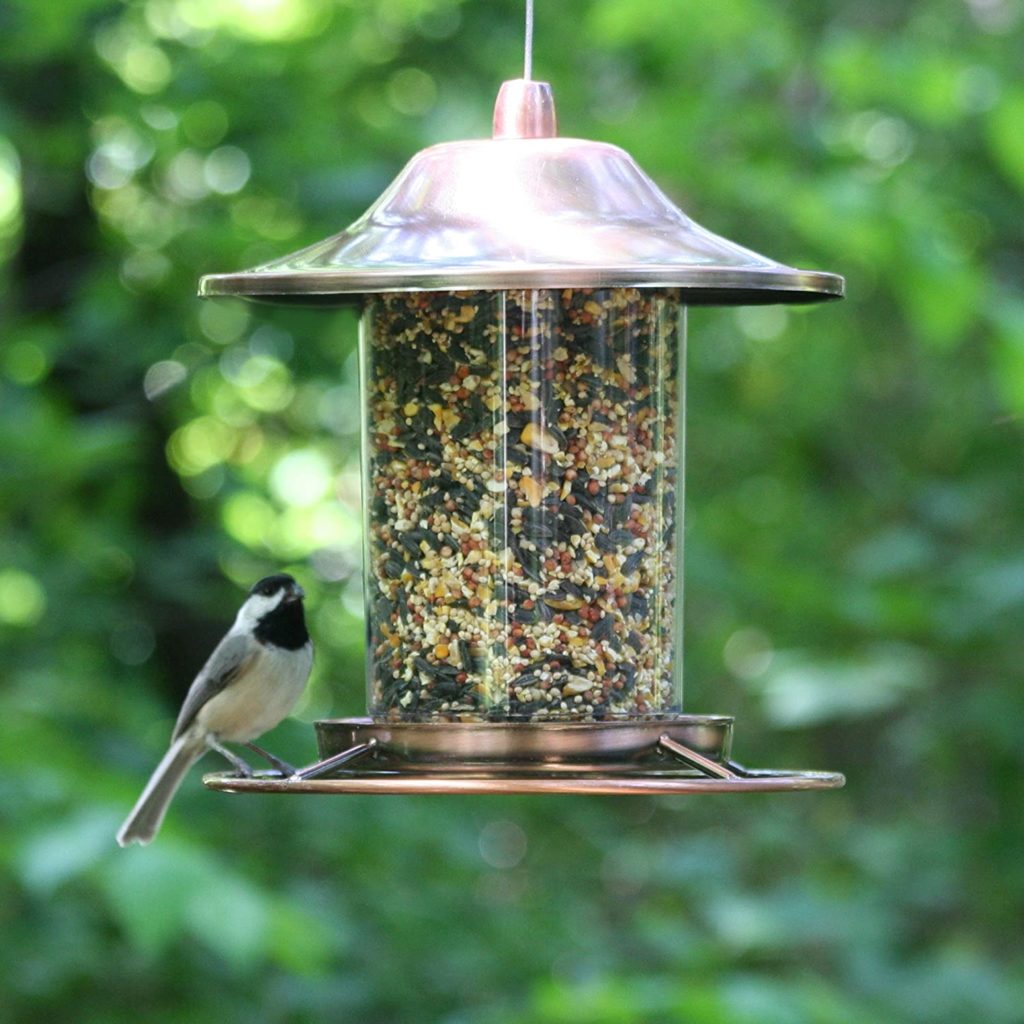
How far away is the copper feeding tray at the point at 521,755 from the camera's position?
3.42m

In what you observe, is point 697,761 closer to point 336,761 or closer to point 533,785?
point 533,785

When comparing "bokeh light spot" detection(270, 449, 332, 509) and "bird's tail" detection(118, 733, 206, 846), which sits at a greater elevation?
"bokeh light spot" detection(270, 449, 332, 509)

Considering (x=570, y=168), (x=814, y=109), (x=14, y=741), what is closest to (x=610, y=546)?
(x=570, y=168)

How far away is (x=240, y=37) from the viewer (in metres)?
7.61

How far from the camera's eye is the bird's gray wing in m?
4.78

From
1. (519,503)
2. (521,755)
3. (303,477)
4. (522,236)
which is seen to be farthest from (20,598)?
(522,236)

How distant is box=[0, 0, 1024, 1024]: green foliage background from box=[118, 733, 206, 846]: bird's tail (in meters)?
0.09

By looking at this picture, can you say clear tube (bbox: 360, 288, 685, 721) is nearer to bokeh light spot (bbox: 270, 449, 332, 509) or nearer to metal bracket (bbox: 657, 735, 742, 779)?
metal bracket (bbox: 657, 735, 742, 779)

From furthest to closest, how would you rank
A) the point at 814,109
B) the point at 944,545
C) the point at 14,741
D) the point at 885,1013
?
1. the point at 814,109
2. the point at 944,545
3. the point at 885,1013
4. the point at 14,741

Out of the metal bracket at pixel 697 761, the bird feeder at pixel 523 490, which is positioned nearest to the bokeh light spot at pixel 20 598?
the bird feeder at pixel 523 490

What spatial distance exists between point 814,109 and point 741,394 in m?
2.13

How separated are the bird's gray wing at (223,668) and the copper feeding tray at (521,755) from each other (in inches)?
36.2

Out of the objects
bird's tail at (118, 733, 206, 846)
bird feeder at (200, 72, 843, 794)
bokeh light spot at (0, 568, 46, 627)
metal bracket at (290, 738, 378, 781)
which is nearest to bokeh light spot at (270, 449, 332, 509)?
bokeh light spot at (0, 568, 46, 627)

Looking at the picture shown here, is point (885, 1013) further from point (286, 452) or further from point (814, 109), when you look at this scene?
point (814, 109)
